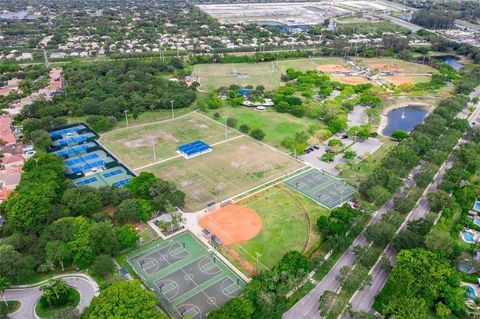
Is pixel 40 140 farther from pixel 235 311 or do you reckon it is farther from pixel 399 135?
pixel 399 135

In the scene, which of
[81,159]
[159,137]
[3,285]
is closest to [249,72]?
[159,137]

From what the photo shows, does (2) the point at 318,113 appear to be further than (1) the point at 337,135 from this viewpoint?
Yes

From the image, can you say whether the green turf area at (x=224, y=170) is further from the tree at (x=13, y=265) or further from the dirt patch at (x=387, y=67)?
the dirt patch at (x=387, y=67)

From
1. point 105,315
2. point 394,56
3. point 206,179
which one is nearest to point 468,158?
point 206,179

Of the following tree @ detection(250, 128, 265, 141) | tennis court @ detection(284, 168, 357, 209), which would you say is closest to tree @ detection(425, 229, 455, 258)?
tennis court @ detection(284, 168, 357, 209)

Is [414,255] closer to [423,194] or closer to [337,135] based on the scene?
[423,194]

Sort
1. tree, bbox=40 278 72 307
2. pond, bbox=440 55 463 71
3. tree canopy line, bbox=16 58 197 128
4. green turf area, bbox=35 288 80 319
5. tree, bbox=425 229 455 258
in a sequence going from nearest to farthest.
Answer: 1. green turf area, bbox=35 288 80 319
2. tree, bbox=40 278 72 307
3. tree, bbox=425 229 455 258
4. tree canopy line, bbox=16 58 197 128
5. pond, bbox=440 55 463 71

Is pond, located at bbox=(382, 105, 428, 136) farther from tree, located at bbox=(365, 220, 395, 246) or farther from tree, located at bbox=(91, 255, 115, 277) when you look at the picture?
tree, located at bbox=(91, 255, 115, 277)
